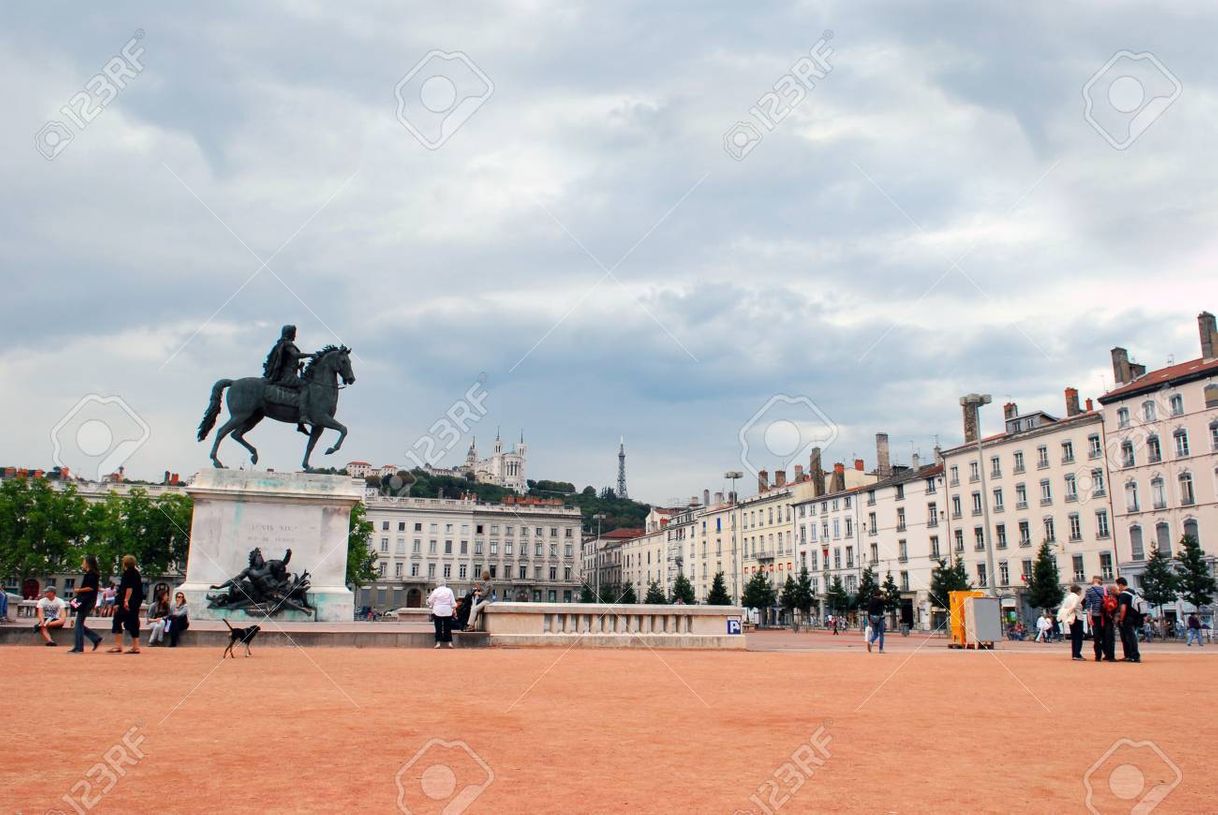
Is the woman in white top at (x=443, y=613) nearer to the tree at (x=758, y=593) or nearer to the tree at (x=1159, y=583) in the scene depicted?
the tree at (x=1159, y=583)

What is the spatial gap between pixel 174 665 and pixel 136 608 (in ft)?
10.7

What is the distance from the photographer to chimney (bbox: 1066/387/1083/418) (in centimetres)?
7788

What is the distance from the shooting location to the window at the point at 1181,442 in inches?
2618

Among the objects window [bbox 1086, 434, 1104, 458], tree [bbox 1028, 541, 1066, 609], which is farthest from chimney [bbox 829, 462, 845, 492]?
tree [bbox 1028, 541, 1066, 609]

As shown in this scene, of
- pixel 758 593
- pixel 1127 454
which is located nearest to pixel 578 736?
pixel 1127 454

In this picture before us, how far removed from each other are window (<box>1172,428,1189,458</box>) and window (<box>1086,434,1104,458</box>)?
6.18 metres

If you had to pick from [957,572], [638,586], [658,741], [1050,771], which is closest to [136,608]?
[658,741]

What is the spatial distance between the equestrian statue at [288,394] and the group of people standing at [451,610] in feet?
23.3

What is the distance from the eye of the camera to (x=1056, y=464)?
252 feet

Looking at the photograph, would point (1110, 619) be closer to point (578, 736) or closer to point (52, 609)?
point (578, 736)

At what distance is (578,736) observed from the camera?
→ 8.09 meters

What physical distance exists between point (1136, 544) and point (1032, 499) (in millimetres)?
10278

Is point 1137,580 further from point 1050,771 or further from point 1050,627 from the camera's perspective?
point 1050,771

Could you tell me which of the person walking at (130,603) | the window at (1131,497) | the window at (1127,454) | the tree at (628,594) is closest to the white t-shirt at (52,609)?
the person walking at (130,603)
